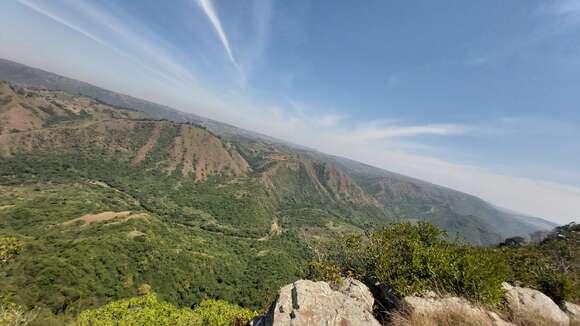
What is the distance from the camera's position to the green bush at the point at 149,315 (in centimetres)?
2694

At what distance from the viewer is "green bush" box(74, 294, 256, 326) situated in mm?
26938

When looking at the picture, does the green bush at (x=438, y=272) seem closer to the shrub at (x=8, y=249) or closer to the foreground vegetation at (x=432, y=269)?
the foreground vegetation at (x=432, y=269)

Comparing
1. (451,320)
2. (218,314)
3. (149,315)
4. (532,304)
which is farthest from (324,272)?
(149,315)

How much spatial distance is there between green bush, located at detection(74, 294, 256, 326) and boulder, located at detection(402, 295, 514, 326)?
18.1 meters

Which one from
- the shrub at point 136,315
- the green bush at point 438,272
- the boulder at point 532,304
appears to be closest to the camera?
the boulder at point 532,304

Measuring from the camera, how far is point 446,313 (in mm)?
8961

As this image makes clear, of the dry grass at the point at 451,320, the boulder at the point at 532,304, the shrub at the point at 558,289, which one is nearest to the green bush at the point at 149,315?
the dry grass at the point at 451,320

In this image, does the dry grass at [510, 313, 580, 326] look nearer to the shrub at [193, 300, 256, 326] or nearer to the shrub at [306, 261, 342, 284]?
the shrub at [306, 261, 342, 284]

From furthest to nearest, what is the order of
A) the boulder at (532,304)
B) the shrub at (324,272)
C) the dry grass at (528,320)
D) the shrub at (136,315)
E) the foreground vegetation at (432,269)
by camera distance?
the shrub at (136,315) → the shrub at (324,272) → the foreground vegetation at (432,269) → the boulder at (532,304) → the dry grass at (528,320)

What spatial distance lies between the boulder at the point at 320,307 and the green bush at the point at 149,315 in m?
13.2

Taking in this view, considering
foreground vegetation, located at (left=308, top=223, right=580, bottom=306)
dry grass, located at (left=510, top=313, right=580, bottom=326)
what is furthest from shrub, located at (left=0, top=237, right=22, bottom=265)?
dry grass, located at (left=510, top=313, right=580, bottom=326)

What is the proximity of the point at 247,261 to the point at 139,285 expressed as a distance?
64755 mm

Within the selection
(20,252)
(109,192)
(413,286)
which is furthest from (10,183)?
(413,286)

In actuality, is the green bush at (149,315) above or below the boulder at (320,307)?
below
